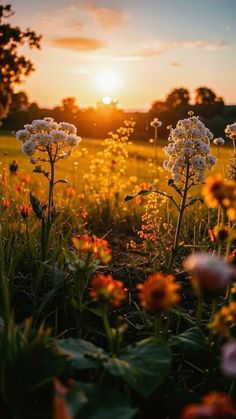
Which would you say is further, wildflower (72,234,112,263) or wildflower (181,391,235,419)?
wildflower (72,234,112,263)

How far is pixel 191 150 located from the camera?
10.4 feet

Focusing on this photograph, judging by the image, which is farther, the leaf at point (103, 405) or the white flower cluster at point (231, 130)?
the white flower cluster at point (231, 130)

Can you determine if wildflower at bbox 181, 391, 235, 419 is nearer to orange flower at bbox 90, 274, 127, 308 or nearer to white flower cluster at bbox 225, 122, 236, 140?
orange flower at bbox 90, 274, 127, 308

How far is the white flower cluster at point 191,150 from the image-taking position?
3.17 metres

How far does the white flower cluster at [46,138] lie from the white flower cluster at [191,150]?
73cm

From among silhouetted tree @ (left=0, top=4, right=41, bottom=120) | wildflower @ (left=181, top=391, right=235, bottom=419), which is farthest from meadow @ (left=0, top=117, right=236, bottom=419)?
silhouetted tree @ (left=0, top=4, right=41, bottom=120)

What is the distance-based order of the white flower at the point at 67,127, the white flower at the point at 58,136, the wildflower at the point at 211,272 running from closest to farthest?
the wildflower at the point at 211,272, the white flower at the point at 58,136, the white flower at the point at 67,127

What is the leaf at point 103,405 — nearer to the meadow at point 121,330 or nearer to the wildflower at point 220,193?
the meadow at point 121,330

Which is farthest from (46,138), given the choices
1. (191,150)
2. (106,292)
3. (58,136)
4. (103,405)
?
(103,405)

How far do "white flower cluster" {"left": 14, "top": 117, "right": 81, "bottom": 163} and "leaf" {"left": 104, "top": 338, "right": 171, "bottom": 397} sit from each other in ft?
5.97

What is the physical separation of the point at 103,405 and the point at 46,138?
2101 millimetres

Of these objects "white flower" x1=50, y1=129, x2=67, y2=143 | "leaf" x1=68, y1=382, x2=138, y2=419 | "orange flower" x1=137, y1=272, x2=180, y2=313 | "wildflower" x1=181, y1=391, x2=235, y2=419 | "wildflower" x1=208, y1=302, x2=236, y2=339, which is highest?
"white flower" x1=50, y1=129, x2=67, y2=143

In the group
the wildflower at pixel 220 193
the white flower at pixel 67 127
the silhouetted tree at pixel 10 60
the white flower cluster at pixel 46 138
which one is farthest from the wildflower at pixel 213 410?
the silhouetted tree at pixel 10 60

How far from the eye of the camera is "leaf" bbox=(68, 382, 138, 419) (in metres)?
1.60
